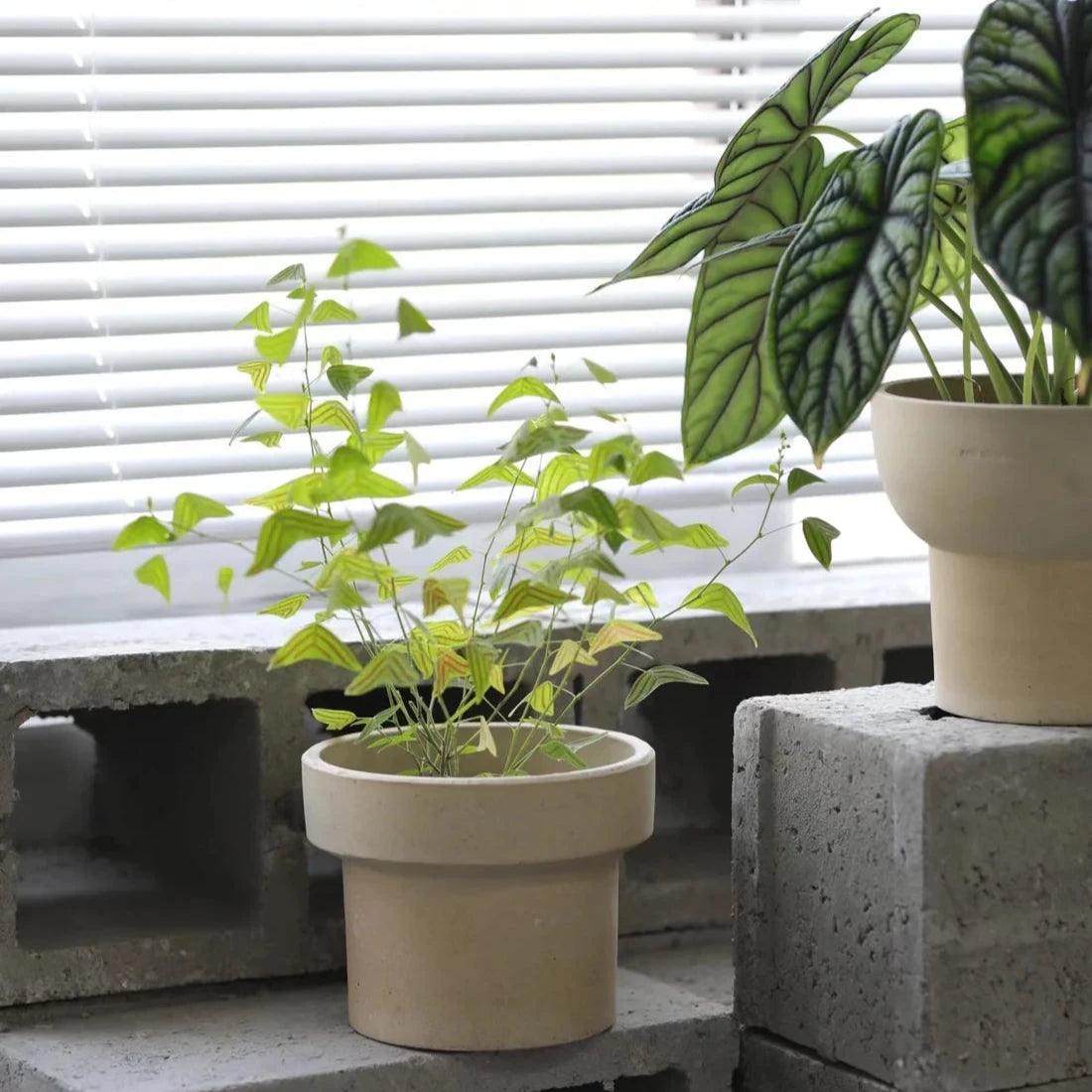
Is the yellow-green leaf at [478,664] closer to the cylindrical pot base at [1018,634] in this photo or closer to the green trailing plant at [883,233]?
the green trailing plant at [883,233]

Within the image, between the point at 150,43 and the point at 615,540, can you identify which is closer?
the point at 615,540

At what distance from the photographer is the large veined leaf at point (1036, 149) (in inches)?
38.0

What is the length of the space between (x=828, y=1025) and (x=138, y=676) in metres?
0.61

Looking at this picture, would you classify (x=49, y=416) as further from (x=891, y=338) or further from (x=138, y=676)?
(x=891, y=338)

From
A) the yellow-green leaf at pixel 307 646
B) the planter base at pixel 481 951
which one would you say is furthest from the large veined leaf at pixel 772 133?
the planter base at pixel 481 951

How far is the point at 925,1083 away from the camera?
1.18 m

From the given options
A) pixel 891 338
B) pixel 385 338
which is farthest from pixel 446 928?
pixel 385 338

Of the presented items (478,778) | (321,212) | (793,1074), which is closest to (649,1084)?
(793,1074)

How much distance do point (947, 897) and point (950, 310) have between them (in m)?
0.41

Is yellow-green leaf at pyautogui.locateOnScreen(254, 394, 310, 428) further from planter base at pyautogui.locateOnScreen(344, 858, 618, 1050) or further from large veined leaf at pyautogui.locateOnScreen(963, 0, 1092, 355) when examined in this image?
large veined leaf at pyautogui.locateOnScreen(963, 0, 1092, 355)

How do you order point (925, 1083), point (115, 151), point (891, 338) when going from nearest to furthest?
point (891, 338) < point (925, 1083) < point (115, 151)

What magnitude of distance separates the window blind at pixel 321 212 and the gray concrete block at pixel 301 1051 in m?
0.44

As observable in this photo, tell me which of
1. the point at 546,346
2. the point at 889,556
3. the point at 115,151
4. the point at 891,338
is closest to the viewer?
the point at 891,338

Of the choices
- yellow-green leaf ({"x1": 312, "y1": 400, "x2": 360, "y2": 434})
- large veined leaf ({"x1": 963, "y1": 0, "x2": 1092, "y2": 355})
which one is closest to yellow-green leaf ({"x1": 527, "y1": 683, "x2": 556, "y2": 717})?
yellow-green leaf ({"x1": 312, "y1": 400, "x2": 360, "y2": 434})
